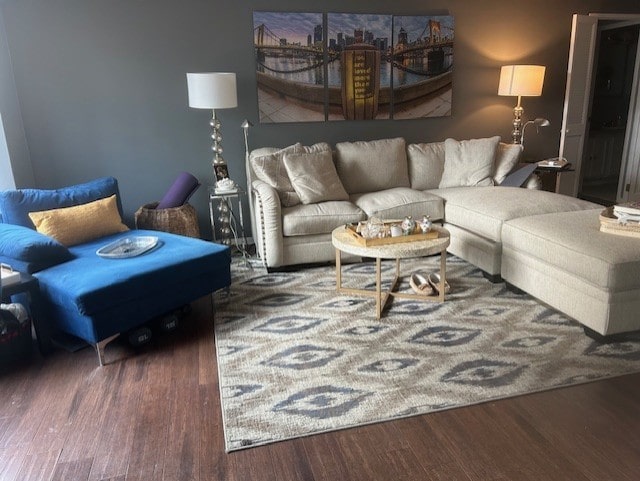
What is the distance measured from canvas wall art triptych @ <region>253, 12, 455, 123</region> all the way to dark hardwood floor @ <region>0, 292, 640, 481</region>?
9.13 feet

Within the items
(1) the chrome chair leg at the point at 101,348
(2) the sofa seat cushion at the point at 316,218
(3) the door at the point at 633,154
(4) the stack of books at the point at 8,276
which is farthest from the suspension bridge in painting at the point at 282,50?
(3) the door at the point at 633,154

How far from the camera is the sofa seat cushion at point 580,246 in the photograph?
90.8 inches

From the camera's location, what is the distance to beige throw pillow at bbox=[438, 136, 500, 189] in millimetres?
4164

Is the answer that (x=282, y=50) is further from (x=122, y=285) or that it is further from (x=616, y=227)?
(x=616, y=227)

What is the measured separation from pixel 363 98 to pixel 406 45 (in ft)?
2.08

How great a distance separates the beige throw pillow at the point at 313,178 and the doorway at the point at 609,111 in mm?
3854

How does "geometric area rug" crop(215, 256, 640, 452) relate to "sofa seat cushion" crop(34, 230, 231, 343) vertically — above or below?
below

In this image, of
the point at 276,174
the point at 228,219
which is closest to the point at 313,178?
the point at 276,174

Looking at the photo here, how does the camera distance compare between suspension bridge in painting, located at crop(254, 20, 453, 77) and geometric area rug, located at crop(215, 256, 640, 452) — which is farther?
suspension bridge in painting, located at crop(254, 20, 453, 77)

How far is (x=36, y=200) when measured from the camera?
298 cm

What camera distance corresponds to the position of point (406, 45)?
440 centimetres

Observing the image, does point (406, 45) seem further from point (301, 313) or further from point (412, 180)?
point (301, 313)

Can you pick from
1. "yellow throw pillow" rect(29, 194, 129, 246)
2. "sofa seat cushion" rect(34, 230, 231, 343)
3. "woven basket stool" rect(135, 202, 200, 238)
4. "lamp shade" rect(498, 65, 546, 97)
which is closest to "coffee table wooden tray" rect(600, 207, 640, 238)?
"lamp shade" rect(498, 65, 546, 97)

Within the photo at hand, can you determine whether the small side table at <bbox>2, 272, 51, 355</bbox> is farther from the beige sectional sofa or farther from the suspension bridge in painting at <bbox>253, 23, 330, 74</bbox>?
the suspension bridge in painting at <bbox>253, 23, 330, 74</bbox>
